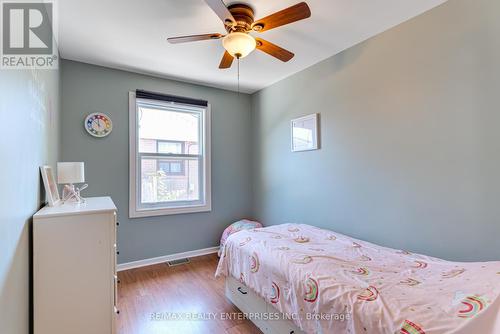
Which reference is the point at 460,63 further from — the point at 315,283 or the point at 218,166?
the point at 218,166

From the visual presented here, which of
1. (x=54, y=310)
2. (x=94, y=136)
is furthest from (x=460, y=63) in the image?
(x=94, y=136)

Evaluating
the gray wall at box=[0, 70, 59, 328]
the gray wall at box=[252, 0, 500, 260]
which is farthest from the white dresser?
the gray wall at box=[252, 0, 500, 260]

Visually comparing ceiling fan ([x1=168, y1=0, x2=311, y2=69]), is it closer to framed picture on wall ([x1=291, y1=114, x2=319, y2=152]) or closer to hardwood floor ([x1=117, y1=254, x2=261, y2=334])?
framed picture on wall ([x1=291, y1=114, x2=319, y2=152])

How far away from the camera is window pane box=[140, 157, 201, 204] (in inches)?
131

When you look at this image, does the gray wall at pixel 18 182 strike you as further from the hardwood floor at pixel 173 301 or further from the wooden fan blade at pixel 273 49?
the wooden fan blade at pixel 273 49

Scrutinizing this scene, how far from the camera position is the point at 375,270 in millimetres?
1585

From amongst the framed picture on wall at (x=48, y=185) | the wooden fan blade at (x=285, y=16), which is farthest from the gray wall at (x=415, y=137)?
the framed picture on wall at (x=48, y=185)

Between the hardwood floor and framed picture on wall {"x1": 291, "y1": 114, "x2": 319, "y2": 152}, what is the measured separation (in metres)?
1.94

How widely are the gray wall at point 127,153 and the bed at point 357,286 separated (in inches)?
56.3

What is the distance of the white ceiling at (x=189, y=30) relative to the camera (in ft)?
6.27

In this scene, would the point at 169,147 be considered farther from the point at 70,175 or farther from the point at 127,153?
the point at 70,175

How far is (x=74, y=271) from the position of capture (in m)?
1.62

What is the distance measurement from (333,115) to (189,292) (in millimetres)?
2521

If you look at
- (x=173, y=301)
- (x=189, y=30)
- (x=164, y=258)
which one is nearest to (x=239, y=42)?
(x=189, y=30)
